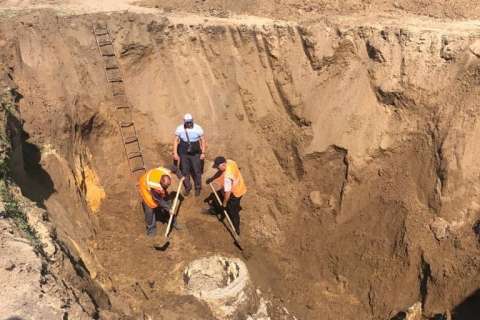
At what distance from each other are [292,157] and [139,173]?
10.0 ft

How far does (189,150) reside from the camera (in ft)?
29.9

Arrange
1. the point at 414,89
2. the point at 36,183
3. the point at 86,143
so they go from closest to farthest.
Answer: the point at 36,183, the point at 414,89, the point at 86,143

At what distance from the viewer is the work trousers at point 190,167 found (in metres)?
9.25

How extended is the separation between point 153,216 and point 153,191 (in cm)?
74

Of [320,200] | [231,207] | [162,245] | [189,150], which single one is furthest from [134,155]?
[320,200]

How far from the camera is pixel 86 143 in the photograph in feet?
29.8

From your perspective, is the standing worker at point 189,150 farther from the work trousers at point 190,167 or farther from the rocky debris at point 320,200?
the rocky debris at point 320,200

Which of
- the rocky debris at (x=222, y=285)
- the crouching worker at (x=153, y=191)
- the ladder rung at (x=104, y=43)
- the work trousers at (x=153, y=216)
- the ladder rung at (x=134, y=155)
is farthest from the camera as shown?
the ladder rung at (x=134, y=155)

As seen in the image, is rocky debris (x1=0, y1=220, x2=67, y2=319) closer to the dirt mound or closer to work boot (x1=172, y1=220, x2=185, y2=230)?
work boot (x1=172, y1=220, x2=185, y2=230)

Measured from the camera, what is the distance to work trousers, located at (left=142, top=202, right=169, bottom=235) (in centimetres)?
849

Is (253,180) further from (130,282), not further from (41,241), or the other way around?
(41,241)

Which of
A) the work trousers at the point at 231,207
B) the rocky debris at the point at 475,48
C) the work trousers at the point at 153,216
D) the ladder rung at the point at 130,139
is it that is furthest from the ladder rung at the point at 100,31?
the rocky debris at the point at 475,48

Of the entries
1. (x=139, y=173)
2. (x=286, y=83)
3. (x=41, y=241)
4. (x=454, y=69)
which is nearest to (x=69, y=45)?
(x=139, y=173)

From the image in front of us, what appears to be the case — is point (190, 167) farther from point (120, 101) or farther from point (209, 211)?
point (120, 101)
